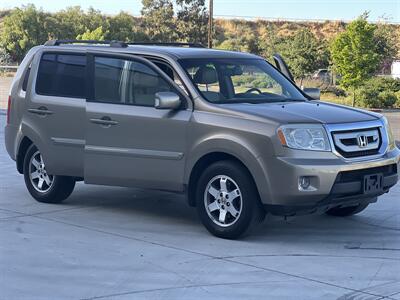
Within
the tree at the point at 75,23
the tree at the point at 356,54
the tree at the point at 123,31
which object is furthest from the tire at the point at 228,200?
the tree at the point at 123,31

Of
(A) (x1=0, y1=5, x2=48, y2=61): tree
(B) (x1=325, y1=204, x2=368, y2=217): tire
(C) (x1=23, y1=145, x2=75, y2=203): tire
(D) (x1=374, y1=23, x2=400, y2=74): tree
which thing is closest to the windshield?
(B) (x1=325, y1=204, x2=368, y2=217): tire

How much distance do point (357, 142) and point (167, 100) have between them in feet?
6.11

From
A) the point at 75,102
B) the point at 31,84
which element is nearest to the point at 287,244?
the point at 75,102

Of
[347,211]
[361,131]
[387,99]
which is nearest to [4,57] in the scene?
[387,99]

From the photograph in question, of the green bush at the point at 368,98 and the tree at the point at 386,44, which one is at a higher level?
the tree at the point at 386,44

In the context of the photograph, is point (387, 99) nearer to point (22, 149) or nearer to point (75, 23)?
point (22, 149)

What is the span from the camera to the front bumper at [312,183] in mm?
6512

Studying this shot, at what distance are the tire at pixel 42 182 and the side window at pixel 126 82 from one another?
121 centimetres

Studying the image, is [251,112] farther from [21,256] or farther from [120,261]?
[21,256]

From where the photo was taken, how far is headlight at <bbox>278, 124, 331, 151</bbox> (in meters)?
6.61

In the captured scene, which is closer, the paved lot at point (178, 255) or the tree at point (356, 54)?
the paved lot at point (178, 255)

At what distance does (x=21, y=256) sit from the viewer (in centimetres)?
632

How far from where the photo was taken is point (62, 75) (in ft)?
27.7

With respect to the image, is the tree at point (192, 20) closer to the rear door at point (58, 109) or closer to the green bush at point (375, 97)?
the green bush at point (375, 97)
